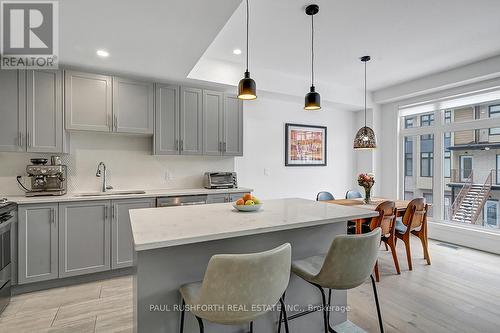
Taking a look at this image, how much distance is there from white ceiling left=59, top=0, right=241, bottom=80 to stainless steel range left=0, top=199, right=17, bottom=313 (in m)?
1.61

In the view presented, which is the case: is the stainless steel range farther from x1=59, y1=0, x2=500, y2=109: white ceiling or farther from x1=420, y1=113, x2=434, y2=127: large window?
x1=420, y1=113, x2=434, y2=127: large window

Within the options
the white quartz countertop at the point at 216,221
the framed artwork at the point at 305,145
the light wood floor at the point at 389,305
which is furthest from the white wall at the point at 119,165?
the white quartz countertop at the point at 216,221

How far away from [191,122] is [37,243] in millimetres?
2181

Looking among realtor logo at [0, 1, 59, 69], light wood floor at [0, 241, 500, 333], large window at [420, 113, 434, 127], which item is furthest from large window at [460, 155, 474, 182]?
realtor logo at [0, 1, 59, 69]

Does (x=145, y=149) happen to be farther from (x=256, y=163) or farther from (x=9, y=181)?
(x=256, y=163)

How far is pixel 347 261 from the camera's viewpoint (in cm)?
159

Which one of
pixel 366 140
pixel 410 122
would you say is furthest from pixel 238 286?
pixel 410 122

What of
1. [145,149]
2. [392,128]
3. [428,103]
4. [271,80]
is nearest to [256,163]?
[271,80]

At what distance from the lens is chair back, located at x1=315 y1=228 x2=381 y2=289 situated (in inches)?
61.7

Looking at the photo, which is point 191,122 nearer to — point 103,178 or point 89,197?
point 103,178

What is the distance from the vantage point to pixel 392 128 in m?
5.33

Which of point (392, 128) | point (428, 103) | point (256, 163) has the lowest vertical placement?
point (256, 163)

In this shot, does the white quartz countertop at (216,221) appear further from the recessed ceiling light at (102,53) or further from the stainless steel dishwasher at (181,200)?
the recessed ceiling light at (102,53)

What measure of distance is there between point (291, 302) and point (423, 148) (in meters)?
4.41
